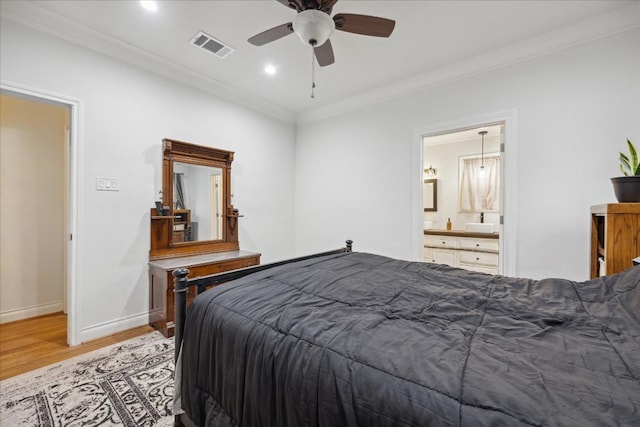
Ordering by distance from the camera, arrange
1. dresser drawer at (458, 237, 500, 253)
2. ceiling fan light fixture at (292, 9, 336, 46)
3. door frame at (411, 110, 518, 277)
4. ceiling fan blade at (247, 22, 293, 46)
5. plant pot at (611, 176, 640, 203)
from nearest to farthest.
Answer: ceiling fan light fixture at (292, 9, 336, 46) < plant pot at (611, 176, 640, 203) < ceiling fan blade at (247, 22, 293, 46) < door frame at (411, 110, 518, 277) < dresser drawer at (458, 237, 500, 253)

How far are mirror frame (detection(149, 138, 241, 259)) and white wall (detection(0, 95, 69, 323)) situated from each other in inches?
46.5

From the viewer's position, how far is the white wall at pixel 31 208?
2.95 m

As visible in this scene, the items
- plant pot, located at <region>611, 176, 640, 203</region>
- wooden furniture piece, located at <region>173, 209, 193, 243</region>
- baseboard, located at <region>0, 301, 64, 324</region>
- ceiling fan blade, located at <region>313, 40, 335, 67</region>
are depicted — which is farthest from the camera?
wooden furniture piece, located at <region>173, 209, 193, 243</region>

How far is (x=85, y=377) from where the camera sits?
6.43 feet

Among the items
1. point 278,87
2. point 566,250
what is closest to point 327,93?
point 278,87

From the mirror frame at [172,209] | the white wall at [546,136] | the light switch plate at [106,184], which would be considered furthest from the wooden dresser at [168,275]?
the white wall at [546,136]

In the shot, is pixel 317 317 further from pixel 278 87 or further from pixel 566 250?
pixel 278 87

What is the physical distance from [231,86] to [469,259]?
4.48 m

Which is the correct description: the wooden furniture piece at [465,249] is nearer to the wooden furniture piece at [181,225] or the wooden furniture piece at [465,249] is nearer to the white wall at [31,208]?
the wooden furniture piece at [181,225]

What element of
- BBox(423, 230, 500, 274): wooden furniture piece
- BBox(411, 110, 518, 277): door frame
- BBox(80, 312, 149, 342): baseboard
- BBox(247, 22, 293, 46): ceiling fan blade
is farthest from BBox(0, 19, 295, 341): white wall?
BBox(423, 230, 500, 274): wooden furniture piece

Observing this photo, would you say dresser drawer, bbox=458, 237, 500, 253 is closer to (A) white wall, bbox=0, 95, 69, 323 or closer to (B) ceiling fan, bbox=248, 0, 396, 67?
(B) ceiling fan, bbox=248, 0, 396, 67

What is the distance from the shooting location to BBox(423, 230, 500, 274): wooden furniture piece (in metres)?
4.34

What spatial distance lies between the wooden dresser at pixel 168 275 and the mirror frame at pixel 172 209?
134 millimetres

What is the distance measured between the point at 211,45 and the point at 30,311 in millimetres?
3515
